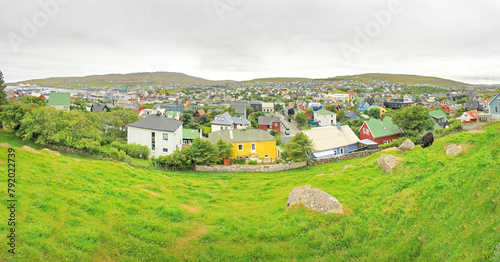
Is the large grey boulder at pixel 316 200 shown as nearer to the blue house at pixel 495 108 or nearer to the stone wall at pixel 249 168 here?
the stone wall at pixel 249 168

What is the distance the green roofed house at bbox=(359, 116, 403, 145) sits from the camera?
4466 cm

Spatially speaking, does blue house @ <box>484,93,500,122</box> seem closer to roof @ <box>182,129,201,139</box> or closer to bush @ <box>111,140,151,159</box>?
roof @ <box>182,129,201,139</box>

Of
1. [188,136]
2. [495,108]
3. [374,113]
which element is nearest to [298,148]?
[188,136]

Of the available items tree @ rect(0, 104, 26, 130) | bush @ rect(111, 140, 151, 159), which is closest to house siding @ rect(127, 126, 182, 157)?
bush @ rect(111, 140, 151, 159)

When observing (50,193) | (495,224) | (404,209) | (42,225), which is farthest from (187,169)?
(495,224)

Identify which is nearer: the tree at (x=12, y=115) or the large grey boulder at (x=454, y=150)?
the large grey boulder at (x=454, y=150)

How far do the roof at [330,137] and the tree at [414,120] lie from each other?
10503 mm

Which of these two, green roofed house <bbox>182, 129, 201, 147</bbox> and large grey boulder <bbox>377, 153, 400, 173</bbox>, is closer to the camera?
large grey boulder <bbox>377, 153, 400, 173</bbox>

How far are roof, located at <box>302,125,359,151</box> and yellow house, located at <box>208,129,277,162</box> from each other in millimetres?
6138

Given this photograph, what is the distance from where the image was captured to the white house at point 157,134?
34.5 meters

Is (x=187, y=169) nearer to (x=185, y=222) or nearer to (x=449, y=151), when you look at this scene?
(x=185, y=222)

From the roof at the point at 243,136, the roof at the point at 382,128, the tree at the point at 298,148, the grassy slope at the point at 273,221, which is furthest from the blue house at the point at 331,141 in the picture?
the grassy slope at the point at 273,221

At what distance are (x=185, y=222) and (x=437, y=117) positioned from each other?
223 ft

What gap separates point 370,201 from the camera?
39.0ft
